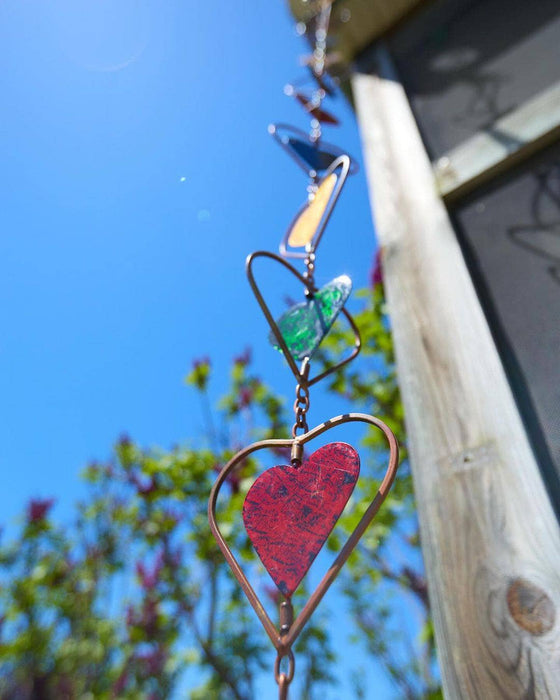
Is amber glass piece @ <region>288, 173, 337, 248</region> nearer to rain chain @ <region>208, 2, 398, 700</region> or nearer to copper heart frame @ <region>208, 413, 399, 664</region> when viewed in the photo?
rain chain @ <region>208, 2, 398, 700</region>

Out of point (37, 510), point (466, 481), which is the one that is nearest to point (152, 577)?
point (37, 510)

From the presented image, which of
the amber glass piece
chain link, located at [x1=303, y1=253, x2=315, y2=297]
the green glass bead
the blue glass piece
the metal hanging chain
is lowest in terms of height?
the metal hanging chain

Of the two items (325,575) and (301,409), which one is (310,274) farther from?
(325,575)

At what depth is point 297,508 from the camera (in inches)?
19.4

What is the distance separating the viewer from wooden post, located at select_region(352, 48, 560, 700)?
2.32 feet

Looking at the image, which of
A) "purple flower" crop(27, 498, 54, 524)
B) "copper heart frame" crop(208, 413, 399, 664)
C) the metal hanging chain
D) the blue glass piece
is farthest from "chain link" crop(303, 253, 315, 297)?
"purple flower" crop(27, 498, 54, 524)

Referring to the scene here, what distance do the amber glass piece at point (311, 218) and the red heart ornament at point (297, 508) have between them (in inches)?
19.5

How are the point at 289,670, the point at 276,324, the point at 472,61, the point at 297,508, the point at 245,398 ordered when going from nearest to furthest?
the point at 289,670 < the point at 297,508 < the point at 276,324 < the point at 472,61 < the point at 245,398

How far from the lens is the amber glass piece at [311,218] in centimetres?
91

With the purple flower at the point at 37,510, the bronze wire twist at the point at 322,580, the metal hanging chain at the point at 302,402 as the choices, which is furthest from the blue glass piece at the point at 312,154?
the purple flower at the point at 37,510

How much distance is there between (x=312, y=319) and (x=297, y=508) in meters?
0.32

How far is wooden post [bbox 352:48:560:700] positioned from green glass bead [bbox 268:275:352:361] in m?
0.40

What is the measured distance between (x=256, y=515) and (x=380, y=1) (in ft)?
6.48

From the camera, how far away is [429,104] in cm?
157
